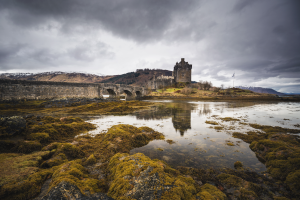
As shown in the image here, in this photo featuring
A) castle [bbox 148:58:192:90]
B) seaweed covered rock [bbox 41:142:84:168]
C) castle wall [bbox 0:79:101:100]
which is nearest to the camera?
seaweed covered rock [bbox 41:142:84:168]

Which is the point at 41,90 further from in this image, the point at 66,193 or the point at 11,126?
the point at 66,193

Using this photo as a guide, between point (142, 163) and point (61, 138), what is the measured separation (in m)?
7.00

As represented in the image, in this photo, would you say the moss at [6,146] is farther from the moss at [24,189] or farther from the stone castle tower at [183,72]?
the stone castle tower at [183,72]

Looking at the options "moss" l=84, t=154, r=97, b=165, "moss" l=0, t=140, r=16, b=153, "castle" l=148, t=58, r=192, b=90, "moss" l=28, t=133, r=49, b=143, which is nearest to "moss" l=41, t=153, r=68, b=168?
"moss" l=84, t=154, r=97, b=165

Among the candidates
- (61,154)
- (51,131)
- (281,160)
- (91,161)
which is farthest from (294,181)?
(51,131)

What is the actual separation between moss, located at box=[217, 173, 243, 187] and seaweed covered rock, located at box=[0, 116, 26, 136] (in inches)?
422

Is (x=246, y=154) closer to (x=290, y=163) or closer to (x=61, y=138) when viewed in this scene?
(x=290, y=163)

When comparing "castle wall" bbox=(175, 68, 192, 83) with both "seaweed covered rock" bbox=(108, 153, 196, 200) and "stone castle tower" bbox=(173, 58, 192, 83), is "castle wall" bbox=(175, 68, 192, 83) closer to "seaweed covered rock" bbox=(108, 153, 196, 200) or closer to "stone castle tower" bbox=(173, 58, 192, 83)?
"stone castle tower" bbox=(173, 58, 192, 83)

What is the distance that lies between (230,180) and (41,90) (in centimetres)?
3642

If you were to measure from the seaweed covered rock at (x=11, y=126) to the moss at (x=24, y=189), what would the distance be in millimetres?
5325

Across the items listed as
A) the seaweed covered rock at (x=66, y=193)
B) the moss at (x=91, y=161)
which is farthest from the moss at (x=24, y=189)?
the moss at (x=91, y=161)

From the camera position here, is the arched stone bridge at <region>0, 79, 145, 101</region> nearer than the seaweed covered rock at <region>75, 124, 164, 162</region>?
No

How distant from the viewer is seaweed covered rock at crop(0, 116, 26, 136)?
21.1 feet

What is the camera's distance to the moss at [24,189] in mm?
2777
